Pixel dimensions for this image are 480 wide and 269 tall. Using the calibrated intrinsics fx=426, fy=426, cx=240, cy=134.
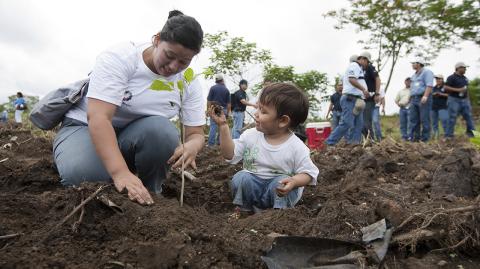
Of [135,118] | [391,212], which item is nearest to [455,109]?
[391,212]

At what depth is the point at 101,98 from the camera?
6.63 ft

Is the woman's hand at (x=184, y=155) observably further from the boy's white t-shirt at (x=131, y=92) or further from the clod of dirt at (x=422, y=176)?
the clod of dirt at (x=422, y=176)

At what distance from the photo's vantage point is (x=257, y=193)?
253 centimetres

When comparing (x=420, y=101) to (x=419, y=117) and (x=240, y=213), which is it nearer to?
(x=419, y=117)

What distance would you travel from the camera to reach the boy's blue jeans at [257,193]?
2.49m

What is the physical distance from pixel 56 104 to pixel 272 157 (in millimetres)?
1282

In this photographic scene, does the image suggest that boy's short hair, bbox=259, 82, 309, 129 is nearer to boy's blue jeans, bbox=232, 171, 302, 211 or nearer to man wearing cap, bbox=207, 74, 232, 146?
boy's blue jeans, bbox=232, 171, 302, 211

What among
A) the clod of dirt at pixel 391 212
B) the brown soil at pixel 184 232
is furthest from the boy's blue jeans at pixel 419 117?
the clod of dirt at pixel 391 212

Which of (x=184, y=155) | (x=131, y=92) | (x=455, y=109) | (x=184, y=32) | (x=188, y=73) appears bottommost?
(x=455, y=109)

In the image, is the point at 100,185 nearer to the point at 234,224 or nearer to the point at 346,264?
the point at 234,224

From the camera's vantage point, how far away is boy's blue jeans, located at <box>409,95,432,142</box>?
304 inches

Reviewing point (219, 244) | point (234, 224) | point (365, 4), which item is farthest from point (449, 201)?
point (365, 4)

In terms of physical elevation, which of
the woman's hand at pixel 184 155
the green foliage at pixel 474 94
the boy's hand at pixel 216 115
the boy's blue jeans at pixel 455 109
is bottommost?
the green foliage at pixel 474 94

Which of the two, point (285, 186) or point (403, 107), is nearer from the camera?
point (285, 186)
